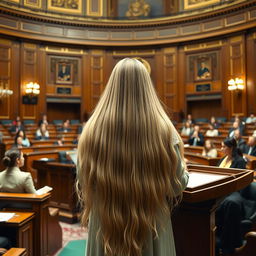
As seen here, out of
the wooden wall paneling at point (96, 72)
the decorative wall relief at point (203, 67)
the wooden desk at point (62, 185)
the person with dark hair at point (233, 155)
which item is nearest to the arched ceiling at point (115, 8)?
the wooden wall paneling at point (96, 72)

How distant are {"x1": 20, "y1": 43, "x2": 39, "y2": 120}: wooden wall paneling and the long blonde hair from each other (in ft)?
43.8

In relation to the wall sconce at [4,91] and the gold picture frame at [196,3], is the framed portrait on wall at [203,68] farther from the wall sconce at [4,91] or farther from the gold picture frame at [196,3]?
the wall sconce at [4,91]

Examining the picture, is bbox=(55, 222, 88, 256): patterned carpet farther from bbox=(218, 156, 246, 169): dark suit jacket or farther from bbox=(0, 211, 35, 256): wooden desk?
bbox=(218, 156, 246, 169): dark suit jacket

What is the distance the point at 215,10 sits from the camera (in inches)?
514

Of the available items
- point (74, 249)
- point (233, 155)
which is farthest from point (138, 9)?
point (74, 249)

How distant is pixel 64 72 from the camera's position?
14.7m

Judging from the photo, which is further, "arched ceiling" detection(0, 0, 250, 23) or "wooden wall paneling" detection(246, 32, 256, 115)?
"arched ceiling" detection(0, 0, 250, 23)

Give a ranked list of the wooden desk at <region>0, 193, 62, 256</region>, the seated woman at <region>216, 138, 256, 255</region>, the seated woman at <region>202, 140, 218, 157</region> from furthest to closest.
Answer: the seated woman at <region>202, 140, 218, 157</region> < the wooden desk at <region>0, 193, 62, 256</region> < the seated woman at <region>216, 138, 256, 255</region>

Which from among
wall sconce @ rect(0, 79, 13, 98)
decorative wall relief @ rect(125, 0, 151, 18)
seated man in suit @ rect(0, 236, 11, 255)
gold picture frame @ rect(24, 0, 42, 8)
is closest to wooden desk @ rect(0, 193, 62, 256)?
seated man in suit @ rect(0, 236, 11, 255)

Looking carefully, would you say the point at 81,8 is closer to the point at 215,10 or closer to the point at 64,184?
the point at 215,10

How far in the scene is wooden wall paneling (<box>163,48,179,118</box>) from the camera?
14.6 m

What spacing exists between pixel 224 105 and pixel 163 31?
188 inches

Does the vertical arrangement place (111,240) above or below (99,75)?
below

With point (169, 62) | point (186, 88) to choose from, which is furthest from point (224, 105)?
point (169, 62)
